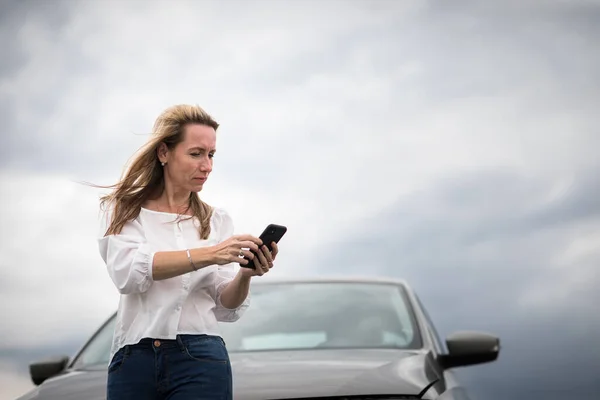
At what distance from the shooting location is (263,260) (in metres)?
2.43

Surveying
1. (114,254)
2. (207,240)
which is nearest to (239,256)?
(207,240)

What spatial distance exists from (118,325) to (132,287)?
0.14 m

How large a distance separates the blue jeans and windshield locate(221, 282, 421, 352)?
63.2 inches

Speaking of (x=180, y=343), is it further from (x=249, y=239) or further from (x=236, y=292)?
(x=249, y=239)

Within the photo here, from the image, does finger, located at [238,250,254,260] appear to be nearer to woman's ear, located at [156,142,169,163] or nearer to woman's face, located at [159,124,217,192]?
woman's face, located at [159,124,217,192]

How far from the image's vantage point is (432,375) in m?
3.50

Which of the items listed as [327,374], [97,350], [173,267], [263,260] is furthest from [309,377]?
[97,350]

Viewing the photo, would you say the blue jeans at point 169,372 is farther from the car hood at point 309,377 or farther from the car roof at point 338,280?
the car roof at point 338,280

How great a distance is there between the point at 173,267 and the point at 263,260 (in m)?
0.24

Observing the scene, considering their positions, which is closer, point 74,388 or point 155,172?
point 155,172

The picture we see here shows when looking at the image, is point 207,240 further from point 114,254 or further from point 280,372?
point 280,372

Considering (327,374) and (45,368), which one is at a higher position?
(45,368)

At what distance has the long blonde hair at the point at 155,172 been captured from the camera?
255 centimetres

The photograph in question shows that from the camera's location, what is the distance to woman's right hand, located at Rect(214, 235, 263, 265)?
2359 millimetres
